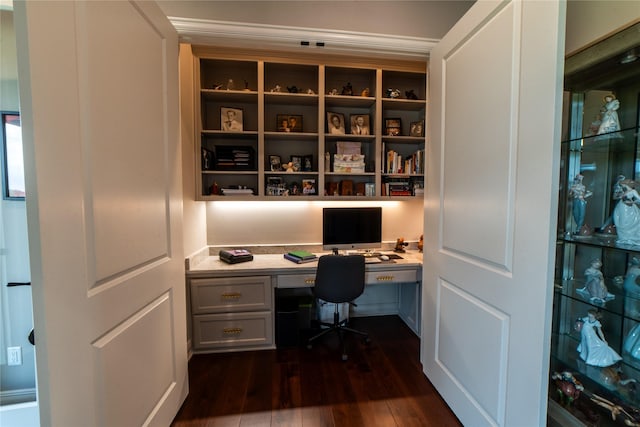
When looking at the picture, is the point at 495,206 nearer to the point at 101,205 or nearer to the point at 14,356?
the point at 101,205

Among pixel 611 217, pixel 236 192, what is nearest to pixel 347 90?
pixel 236 192

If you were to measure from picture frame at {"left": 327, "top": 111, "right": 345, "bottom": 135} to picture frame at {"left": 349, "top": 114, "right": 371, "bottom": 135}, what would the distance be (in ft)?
0.39

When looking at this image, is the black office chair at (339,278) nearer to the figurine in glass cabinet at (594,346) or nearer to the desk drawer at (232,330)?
the desk drawer at (232,330)

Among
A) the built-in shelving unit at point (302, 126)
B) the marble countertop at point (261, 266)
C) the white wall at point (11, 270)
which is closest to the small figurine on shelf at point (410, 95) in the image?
the built-in shelving unit at point (302, 126)

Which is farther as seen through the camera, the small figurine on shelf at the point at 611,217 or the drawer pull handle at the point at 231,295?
the drawer pull handle at the point at 231,295

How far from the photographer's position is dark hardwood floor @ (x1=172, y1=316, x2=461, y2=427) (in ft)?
4.82

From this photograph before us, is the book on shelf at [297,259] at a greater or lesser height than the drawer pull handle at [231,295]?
greater

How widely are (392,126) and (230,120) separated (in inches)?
64.1

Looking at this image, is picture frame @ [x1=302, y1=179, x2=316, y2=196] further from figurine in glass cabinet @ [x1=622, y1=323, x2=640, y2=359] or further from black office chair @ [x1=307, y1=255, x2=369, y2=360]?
figurine in glass cabinet @ [x1=622, y1=323, x2=640, y2=359]

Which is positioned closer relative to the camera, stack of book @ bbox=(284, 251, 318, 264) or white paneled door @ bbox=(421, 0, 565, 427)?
white paneled door @ bbox=(421, 0, 565, 427)

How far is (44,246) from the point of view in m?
0.68

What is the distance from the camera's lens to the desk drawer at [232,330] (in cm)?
204

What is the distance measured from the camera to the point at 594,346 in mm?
1130

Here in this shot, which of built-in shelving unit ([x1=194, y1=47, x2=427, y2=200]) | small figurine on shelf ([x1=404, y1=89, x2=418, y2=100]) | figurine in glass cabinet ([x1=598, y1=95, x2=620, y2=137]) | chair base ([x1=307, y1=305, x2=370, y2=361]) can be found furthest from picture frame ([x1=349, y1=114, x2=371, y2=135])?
chair base ([x1=307, y1=305, x2=370, y2=361])
